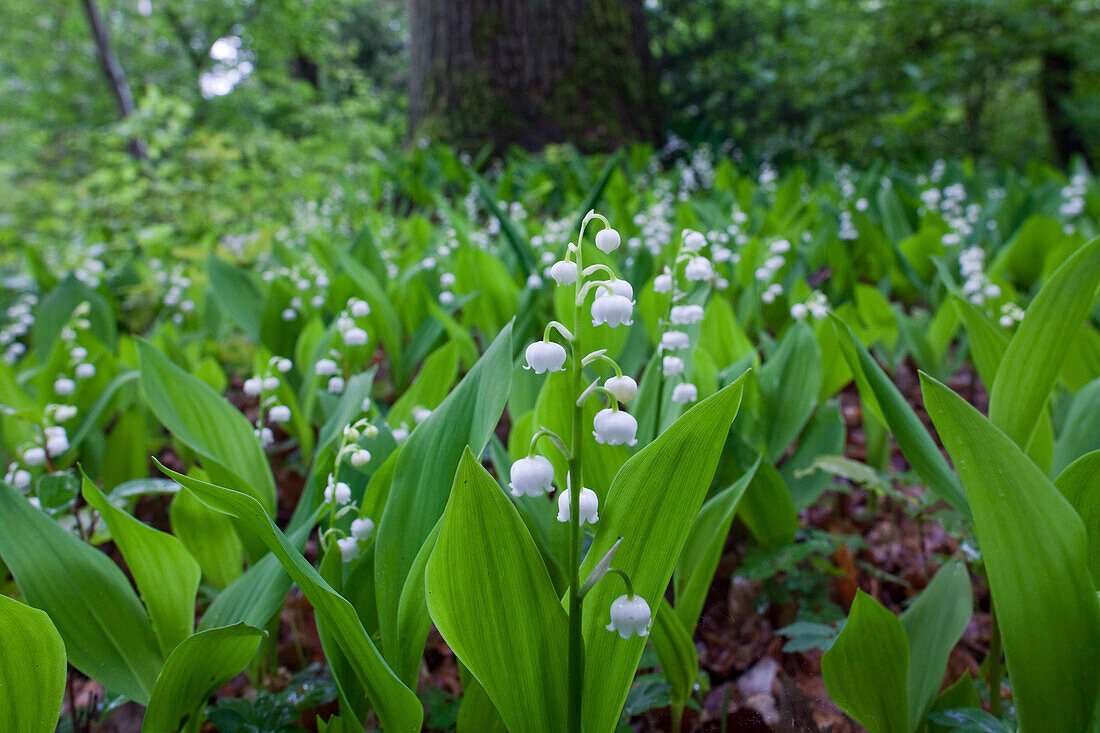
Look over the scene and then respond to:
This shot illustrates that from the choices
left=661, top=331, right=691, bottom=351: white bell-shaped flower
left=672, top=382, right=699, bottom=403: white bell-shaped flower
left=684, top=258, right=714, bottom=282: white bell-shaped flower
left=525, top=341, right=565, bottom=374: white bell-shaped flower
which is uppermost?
left=525, top=341, right=565, bottom=374: white bell-shaped flower

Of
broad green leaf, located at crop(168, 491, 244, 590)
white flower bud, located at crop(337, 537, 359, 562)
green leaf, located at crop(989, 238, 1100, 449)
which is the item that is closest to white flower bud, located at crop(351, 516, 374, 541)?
white flower bud, located at crop(337, 537, 359, 562)

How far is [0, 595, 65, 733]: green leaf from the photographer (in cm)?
94

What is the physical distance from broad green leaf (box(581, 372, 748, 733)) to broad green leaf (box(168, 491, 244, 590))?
822 millimetres

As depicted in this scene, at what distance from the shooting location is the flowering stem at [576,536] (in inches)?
33.1

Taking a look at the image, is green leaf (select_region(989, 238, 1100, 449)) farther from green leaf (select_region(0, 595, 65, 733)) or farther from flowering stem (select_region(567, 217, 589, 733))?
green leaf (select_region(0, 595, 65, 733))

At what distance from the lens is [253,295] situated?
276 centimetres

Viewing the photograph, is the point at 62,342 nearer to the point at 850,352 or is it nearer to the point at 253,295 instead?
the point at 253,295

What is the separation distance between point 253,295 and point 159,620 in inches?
70.4

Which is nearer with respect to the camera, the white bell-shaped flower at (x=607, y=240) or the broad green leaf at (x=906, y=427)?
the white bell-shaped flower at (x=607, y=240)

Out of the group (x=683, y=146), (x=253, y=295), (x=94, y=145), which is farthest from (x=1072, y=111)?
(x=94, y=145)

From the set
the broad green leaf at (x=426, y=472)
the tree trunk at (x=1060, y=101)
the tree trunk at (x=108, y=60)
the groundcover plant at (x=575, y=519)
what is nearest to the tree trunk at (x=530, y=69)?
the tree trunk at (x=108, y=60)

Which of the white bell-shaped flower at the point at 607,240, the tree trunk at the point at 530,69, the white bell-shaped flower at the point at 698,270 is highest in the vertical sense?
the tree trunk at the point at 530,69

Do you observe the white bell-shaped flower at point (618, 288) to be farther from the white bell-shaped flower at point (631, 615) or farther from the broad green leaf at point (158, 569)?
the broad green leaf at point (158, 569)

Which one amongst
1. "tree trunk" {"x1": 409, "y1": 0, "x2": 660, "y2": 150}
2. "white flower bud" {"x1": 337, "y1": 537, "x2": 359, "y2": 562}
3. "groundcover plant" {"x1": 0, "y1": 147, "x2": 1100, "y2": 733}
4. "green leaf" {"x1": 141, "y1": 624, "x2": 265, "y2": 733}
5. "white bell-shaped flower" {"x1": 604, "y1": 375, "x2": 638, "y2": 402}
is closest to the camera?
"white bell-shaped flower" {"x1": 604, "y1": 375, "x2": 638, "y2": 402}
